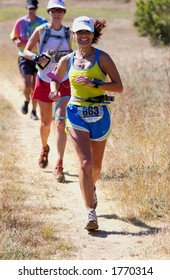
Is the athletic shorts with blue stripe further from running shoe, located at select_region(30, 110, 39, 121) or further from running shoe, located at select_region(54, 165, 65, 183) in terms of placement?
running shoe, located at select_region(30, 110, 39, 121)

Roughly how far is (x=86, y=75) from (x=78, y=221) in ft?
4.64

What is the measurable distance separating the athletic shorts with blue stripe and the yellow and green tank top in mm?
74

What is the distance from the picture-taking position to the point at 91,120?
20.7ft

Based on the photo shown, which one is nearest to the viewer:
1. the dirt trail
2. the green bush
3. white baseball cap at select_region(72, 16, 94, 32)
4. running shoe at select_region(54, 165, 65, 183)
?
the dirt trail

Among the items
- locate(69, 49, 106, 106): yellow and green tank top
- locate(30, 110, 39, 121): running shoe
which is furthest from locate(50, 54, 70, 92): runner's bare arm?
locate(30, 110, 39, 121): running shoe

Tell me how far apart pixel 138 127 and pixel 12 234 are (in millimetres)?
4150

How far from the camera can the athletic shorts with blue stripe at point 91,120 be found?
6316 mm

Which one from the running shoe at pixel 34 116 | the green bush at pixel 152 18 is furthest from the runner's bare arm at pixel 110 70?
the green bush at pixel 152 18

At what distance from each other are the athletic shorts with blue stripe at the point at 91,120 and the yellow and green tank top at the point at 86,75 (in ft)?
0.24

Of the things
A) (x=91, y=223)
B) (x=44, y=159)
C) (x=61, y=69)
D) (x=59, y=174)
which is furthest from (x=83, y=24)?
(x=44, y=159)

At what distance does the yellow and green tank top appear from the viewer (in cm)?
623
